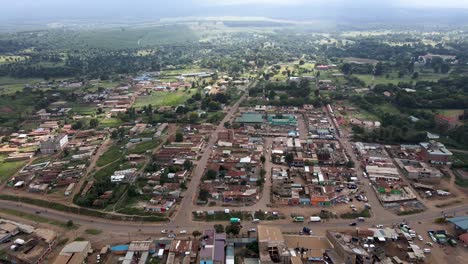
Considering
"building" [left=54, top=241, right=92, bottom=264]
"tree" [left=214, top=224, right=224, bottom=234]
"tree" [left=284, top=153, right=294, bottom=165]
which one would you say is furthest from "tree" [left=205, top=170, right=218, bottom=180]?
"building" [left=54, top=241, right=92, bottom=264]

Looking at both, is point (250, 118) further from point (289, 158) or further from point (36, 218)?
point (36, 218)

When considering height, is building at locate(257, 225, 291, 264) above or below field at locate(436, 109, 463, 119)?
below

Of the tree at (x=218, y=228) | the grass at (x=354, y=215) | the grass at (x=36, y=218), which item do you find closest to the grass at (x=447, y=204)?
the grass at (x=354, y=215)

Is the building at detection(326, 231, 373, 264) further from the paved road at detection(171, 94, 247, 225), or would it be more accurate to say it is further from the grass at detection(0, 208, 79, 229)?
the grass at detection(0, 208, 79, 229)

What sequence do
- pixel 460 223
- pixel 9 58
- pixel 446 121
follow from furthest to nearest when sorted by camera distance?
pixel 9 58 < pixel 446 121 < pixel 460 223

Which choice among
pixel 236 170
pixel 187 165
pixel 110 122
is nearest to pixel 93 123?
pixel 110 122

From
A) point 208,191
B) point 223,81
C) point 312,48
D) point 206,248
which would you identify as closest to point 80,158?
point 208,191
